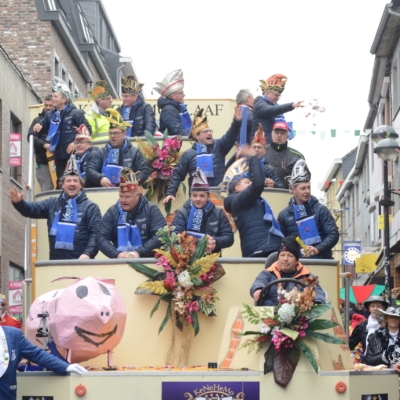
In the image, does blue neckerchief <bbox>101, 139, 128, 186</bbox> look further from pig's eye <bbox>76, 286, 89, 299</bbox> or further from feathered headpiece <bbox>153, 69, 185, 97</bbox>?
pig's eye <bbox>76, 286, 89, 299</bbox>

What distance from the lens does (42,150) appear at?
18.6 meters

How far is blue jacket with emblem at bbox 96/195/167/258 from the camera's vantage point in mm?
12180

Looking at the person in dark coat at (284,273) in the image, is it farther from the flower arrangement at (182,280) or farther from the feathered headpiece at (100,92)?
the feathered headpiece at (100,92)

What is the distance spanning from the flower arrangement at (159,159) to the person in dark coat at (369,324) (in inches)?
180

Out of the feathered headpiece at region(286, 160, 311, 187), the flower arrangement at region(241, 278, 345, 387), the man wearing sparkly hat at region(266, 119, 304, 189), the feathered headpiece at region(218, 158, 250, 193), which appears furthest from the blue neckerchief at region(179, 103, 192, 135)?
the flower arrangement at region(241, 278, 345, 387)

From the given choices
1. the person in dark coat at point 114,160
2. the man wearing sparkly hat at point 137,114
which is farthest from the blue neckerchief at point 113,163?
the man wearing sparkly hat at point 137,114

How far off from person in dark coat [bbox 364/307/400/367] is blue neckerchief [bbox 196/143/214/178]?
504 centimetres

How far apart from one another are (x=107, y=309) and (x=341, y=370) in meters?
2.01

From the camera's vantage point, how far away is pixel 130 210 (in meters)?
12.3

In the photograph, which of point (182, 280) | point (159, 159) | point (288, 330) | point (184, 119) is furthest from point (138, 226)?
point (184, 119)

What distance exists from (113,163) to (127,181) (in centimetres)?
361

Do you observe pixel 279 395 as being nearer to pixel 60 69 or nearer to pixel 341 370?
pixel 341 370

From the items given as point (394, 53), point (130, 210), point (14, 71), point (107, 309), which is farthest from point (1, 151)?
point (107, 309)

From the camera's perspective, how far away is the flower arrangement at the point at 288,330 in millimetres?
8922
